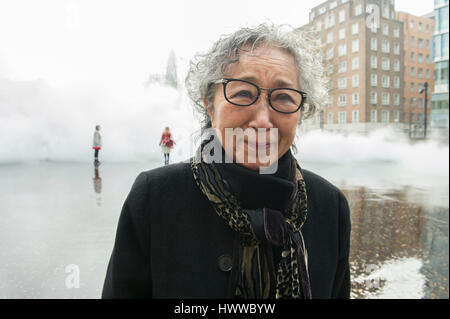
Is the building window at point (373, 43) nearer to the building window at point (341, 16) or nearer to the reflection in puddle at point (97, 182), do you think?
the building window at point (341, 16)

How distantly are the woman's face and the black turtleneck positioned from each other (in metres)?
0.05

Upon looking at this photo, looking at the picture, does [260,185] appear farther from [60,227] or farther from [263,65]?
[60,227]

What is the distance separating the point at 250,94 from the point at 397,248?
13.7 ft

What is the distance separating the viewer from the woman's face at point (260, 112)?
971 mm

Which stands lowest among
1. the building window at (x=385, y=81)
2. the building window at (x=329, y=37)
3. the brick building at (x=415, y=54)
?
the building window at (x=329, y=37)

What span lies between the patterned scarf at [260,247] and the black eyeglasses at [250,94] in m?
0.28

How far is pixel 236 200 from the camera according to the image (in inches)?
42.9

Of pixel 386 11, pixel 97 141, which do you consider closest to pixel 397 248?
pixel 386 11

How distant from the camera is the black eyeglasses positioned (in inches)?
38.4

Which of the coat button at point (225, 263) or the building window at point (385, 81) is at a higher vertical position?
the building window at point (385, 81)

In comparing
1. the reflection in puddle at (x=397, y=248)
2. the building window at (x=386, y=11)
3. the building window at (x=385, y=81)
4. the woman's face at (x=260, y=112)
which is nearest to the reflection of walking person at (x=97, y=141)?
the woman's face at (x=260, y=112)

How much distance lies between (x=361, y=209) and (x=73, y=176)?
17.8 ft

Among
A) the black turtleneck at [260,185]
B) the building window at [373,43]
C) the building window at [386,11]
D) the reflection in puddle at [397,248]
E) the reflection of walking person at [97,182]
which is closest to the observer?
the black turtleneck at [260,185]
